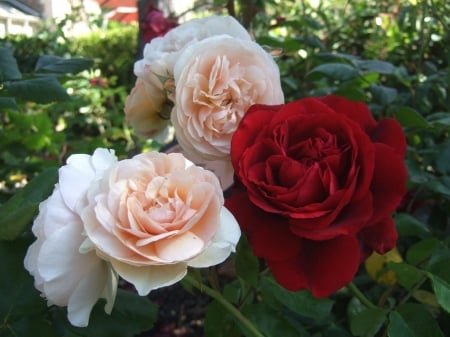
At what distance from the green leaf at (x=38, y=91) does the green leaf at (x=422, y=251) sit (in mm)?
664

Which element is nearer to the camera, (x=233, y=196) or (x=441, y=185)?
(x=233, y=196)

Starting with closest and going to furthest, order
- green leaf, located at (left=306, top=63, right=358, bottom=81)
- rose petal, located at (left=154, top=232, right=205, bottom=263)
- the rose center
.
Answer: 1. rose petal, located at (left=154, top=232, right=205, bottom=263)
2. the rose center
3. green leaf, located at (left=306, top=63, right=358, bottom=81)

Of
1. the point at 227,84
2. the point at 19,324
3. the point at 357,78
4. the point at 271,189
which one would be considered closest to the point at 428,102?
the point at 357,78

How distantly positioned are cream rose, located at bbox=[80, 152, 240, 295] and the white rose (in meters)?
0.26

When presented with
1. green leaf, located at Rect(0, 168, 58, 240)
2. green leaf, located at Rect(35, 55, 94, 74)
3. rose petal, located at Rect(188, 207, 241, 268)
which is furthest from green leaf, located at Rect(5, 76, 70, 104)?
rose petal, located at Rect(188, 207, 241, 268)

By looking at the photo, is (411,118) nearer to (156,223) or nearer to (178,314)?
(156,223)

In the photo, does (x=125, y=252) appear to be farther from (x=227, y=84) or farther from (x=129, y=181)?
(x=227, y=84)

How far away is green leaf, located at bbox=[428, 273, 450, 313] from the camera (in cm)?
72

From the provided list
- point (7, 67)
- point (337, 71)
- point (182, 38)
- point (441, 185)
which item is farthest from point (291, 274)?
point (337, 71)

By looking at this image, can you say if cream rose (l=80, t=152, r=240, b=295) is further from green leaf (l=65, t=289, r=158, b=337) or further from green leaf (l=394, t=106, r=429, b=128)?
green leaf (l=394, t=106, r=429, b=128)

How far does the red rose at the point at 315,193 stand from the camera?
1.90ft

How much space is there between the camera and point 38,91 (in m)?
1.01

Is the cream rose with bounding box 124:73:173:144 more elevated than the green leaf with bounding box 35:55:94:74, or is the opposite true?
the cream rose with bounding box 124:73:173:144

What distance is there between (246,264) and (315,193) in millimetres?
176
